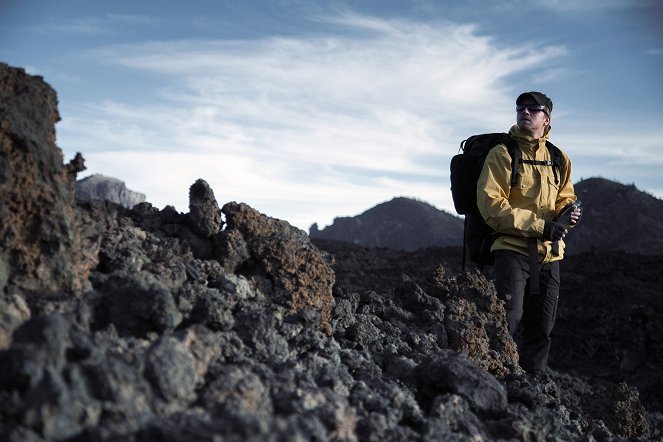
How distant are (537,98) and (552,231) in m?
1.22

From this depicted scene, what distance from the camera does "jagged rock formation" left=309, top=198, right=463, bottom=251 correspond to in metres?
39.8

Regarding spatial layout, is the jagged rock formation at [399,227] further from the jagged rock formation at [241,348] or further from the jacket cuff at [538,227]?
the jagged rock formation at [241,348]

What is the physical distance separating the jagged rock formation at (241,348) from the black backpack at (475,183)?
1.25 ft

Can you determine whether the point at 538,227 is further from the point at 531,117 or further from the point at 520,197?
the point at 531,117

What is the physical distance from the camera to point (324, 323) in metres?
4.83

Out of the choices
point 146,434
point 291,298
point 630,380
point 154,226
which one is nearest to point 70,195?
point 154,226

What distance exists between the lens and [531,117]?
6012mm

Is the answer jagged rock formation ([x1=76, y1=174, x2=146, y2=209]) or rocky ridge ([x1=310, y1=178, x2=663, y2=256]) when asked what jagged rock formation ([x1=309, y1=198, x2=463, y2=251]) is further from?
jagged rock formation ([x1=76, y1=174, x2=146, y2=209])

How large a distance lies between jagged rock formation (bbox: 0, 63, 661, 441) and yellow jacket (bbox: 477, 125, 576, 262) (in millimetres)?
649

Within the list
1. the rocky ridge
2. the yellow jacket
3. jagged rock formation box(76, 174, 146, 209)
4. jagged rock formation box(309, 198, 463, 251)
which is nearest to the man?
the yellow jacket

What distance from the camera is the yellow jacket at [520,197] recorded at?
227 inches

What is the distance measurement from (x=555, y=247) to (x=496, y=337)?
93cm

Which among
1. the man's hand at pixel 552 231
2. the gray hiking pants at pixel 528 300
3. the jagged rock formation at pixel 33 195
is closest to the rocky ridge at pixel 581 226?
the gray hiking pants at pixel 528 300

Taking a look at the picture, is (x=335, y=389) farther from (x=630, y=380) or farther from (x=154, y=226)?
(x=630, y=380)
